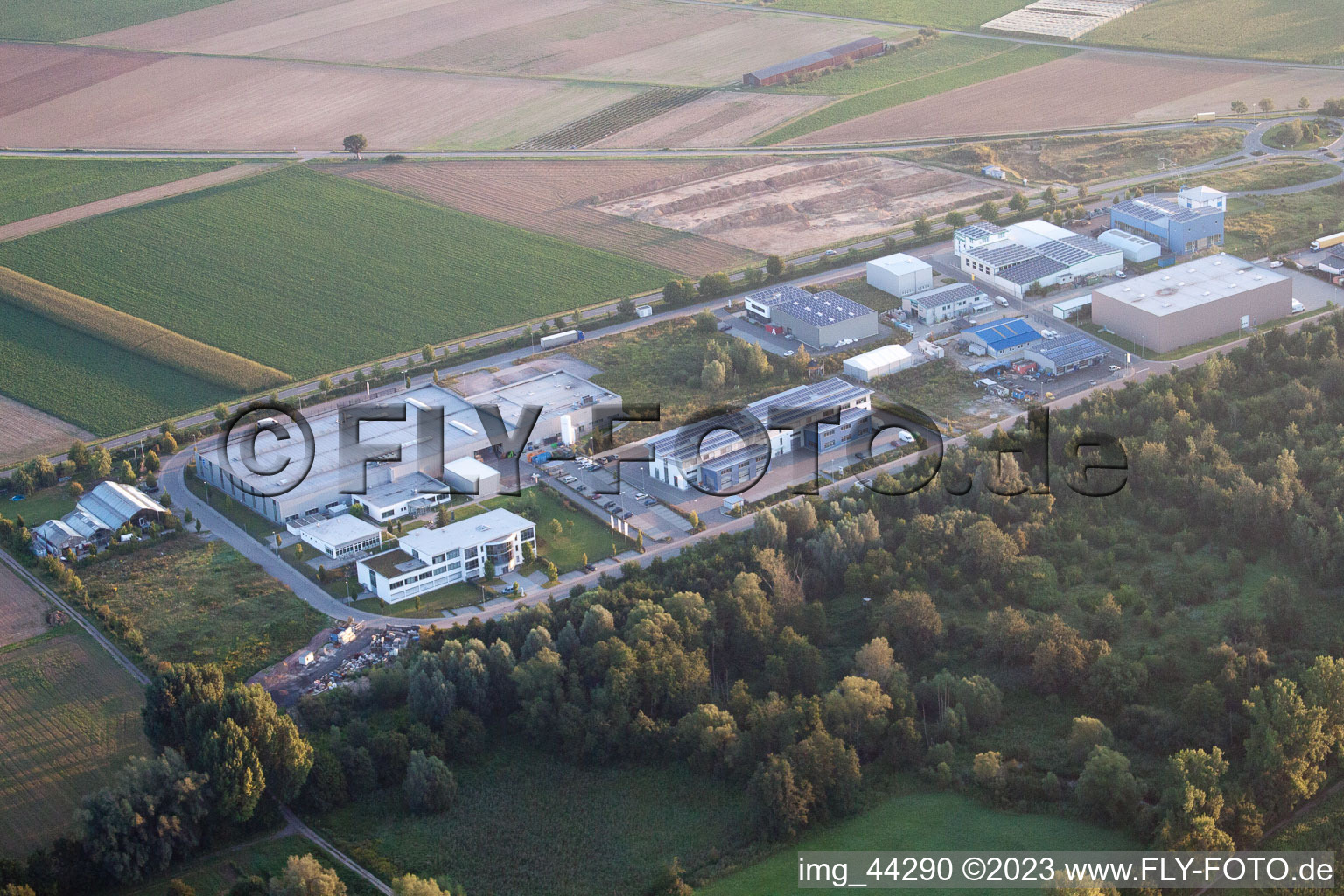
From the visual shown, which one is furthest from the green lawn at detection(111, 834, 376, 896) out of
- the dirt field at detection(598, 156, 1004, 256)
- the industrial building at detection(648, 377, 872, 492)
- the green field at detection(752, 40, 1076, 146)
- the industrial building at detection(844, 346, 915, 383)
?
the green field at detection(752, 40, 1076, 146)

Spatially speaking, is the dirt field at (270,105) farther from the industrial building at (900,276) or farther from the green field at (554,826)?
the green field at (554,826)

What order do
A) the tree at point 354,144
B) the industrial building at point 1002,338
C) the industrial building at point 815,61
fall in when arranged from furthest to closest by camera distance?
the industrial building at point 815,61, the tree at point 354,144, the industrial building at point 1002,338

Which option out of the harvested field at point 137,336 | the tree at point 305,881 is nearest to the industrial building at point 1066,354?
the harvested field at point 137,336

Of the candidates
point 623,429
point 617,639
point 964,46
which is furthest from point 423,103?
point 617,639

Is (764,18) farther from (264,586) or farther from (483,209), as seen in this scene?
(264,586)

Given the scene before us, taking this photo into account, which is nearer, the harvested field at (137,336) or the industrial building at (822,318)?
the harvested field at (137,336)

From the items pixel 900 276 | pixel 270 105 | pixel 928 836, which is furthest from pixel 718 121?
pixel 928 836
